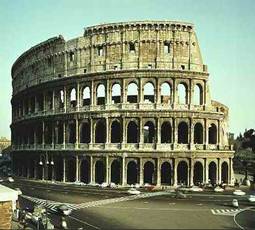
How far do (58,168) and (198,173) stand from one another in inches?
819

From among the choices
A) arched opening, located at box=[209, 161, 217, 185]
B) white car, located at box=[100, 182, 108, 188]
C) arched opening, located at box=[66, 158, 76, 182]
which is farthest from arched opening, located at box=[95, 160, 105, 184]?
arched opening, located at box=[209, 161, 217, 185]

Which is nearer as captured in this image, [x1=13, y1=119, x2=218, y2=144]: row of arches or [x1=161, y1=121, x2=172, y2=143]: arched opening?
[x1=13, y1=119, x2=218, y2=144]: row of arches

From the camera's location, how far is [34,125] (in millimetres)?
72188

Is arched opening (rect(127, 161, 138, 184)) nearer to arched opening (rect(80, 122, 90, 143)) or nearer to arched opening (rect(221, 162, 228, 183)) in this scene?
arched opening (rect(80, 122, 90, 143))

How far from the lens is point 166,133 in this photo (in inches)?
2448

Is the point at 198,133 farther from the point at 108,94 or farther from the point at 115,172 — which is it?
the point at 108,94

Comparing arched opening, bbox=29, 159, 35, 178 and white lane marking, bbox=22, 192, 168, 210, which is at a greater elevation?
arched opening, bbox=29, 159, 35, 178

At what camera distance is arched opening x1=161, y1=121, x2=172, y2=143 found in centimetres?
6059

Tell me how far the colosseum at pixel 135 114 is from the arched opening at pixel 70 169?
0.15m

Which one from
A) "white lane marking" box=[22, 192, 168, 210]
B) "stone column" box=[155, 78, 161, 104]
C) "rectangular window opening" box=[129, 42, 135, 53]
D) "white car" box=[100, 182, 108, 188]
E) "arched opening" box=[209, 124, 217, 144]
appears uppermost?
"rectangular window opening" box=[129, 42, 135, 53]

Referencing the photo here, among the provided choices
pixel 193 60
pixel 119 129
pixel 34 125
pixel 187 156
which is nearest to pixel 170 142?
pixel 187 156

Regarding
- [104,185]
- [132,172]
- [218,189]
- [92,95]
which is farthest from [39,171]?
[218,189]

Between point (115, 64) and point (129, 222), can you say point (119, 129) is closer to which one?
point (115, 64)

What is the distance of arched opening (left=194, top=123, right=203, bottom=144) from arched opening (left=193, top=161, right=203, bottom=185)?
10.5ft
